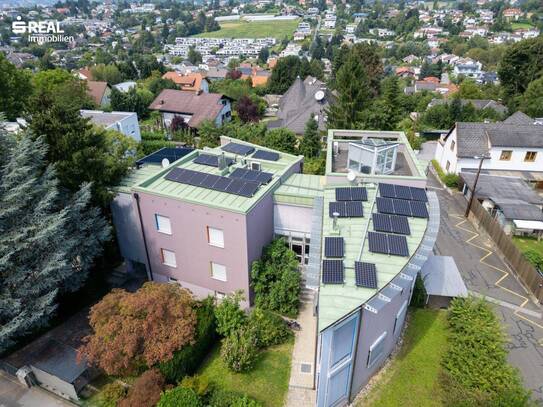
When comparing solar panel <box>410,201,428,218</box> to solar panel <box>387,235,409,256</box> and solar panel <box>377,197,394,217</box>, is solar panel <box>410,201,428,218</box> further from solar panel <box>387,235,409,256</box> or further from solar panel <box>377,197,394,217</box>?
solar panel <box>387,235,409,256</box>

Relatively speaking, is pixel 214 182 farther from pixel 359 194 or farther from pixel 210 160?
pixel 359 194

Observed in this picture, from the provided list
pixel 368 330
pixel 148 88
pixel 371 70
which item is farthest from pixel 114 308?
pixel 148 88

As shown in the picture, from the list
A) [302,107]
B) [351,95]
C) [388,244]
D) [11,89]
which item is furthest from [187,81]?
[388,244]

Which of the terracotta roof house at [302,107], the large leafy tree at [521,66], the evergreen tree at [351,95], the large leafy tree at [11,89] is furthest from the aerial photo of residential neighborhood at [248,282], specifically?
the large leafy tree at [521,66]

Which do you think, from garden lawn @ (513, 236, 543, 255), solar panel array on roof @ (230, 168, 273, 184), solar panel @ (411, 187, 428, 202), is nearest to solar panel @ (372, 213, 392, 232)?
solar panel @ (411, 187, 428, 202)

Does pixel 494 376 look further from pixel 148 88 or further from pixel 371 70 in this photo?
pixel 148 88

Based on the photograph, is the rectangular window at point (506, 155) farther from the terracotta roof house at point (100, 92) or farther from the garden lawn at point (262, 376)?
the terracotta roof house at point (100, 92)
